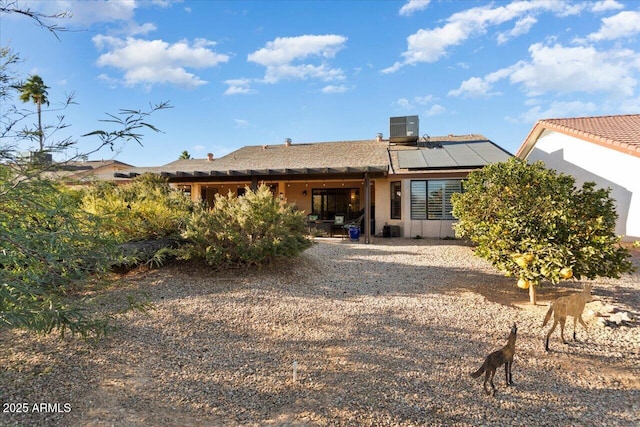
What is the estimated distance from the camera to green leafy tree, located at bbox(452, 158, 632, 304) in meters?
4.95

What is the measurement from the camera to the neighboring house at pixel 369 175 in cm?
1280

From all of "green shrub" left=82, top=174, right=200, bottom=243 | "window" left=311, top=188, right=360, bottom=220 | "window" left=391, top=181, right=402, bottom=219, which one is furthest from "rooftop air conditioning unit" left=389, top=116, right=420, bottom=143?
"green shrub" left=82, top=174, right=200, bottom=243

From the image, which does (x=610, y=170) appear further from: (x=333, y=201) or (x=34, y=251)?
(x=34, y=251)

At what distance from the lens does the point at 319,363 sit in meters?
3.62

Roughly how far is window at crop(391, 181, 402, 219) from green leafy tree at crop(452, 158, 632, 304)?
7577 millimetres

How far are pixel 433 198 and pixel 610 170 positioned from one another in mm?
5881

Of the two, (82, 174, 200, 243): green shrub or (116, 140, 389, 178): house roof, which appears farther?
(116, 140, 389, 178): house roof

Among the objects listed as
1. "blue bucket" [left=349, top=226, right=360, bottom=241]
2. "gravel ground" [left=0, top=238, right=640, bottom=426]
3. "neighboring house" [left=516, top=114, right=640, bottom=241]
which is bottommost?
"gravel ground" [left=0, top=238, right=640, bottom=426]

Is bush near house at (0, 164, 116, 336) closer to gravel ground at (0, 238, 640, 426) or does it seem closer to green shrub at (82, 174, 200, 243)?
gravel ground at (0, 238, 640, 426)

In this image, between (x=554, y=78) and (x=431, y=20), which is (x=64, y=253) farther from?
(x=554, y=78)

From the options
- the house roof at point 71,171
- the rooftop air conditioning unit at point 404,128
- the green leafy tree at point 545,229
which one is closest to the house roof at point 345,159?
the rooftop air conditioning unit at point 404,128

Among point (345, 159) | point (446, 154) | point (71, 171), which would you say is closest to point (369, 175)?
point (345, 159)

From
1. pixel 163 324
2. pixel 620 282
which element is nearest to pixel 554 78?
pixel 620 282

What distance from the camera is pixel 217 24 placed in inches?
369
